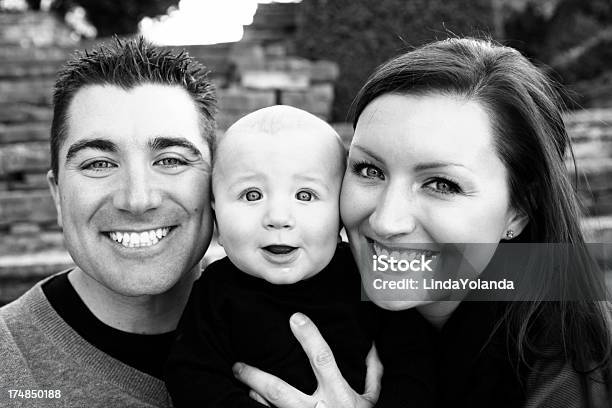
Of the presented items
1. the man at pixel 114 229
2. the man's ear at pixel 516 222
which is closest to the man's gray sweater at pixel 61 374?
the man at pixel 114 229

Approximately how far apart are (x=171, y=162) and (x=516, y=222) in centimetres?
120

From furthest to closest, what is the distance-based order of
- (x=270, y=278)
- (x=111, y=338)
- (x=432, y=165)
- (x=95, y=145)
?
(x=111, y=338)
(x=95, y=145)
(x=270, y=278)
(x=432, y=165)

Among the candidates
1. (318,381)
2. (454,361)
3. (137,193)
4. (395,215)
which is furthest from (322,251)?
(137,193)

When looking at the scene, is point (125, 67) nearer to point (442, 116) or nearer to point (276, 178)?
point (276, 178)

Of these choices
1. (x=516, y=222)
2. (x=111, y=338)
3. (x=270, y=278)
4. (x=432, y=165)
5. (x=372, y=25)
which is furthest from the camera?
(x=372, y=25)

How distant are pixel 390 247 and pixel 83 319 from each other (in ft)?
3.93

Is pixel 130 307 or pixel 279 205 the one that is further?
pixel 130 307

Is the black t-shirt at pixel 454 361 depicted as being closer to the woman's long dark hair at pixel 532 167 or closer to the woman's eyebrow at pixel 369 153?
the woman's long dark hair at pixel 532 167

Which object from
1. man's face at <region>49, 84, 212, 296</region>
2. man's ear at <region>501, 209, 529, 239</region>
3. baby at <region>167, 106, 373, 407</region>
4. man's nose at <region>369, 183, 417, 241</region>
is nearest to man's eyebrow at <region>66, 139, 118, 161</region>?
man's face at <region>49, 84, 212, 296</region>

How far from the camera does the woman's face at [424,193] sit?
1.81m

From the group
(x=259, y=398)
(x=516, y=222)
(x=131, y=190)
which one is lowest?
(x=259, y=398)

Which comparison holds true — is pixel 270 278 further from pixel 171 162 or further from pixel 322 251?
pixel 171 162

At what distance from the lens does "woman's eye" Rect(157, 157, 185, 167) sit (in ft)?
7.22

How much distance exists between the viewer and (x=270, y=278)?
1.90 m
